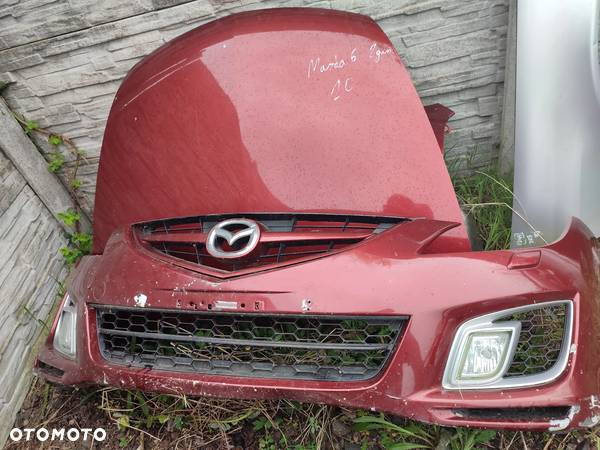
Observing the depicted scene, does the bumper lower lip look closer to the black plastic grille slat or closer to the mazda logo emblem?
the black plastic grille slat

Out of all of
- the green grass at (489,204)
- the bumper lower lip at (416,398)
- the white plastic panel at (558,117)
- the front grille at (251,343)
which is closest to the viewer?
the bumper lower lip at (416,398)

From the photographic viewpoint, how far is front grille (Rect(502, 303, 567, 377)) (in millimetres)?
1303

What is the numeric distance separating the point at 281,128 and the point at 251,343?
0.70 metres

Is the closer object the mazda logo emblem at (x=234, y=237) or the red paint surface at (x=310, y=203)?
the red paint surface at (x=310, y=203)

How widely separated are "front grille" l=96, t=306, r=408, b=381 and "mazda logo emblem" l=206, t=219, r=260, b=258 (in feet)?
0.58

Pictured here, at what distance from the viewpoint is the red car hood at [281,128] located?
1.55m

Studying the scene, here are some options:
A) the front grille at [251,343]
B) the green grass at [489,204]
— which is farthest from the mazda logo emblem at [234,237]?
the green grass at [489,204]

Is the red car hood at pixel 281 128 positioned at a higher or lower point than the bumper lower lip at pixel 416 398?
higher

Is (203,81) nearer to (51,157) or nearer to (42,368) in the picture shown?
(42,368)

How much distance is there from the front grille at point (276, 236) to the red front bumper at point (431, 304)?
0.33 feet

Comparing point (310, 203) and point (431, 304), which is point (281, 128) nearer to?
point (310, 203)

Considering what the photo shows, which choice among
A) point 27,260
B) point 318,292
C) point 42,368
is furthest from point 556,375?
point 27,260

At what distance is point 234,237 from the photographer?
1.43m

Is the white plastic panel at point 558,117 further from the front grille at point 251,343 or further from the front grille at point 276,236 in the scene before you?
the front grille at point 251,343
